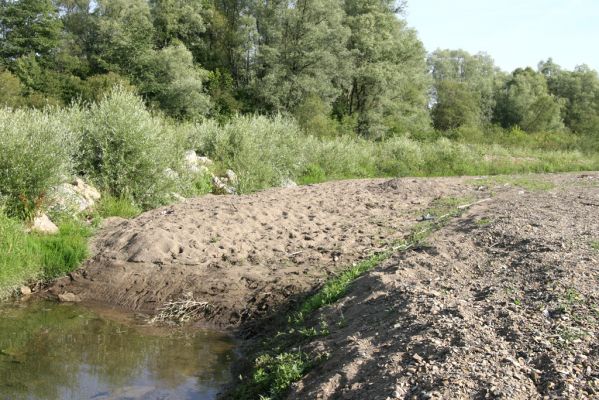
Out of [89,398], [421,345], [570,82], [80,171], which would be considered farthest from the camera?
[570,82]

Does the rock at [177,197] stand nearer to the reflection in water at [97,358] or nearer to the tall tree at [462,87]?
the reflection in water at [97,358]

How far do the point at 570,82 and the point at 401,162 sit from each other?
4913 cm

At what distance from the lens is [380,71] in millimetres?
42156

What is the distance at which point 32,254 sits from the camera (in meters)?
9.87

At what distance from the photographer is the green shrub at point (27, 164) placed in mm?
10828

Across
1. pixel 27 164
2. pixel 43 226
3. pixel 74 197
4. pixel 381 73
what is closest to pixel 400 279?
pixel 43 226

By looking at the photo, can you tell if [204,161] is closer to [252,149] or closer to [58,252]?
[252,149]

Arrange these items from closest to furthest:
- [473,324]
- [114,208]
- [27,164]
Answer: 1. [473,324]
2. [27,164]
3. [114,208]

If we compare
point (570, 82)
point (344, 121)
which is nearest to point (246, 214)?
point (344, 121)

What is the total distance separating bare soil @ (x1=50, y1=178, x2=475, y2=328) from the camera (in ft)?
30.1

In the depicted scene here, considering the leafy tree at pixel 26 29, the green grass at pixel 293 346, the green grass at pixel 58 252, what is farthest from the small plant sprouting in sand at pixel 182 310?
the leafy tree at pixel 26 29

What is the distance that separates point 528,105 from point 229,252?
54127 millimetres

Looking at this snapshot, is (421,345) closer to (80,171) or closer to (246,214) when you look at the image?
(246,214)

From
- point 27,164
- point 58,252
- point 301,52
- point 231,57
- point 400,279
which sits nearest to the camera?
point 400,279
